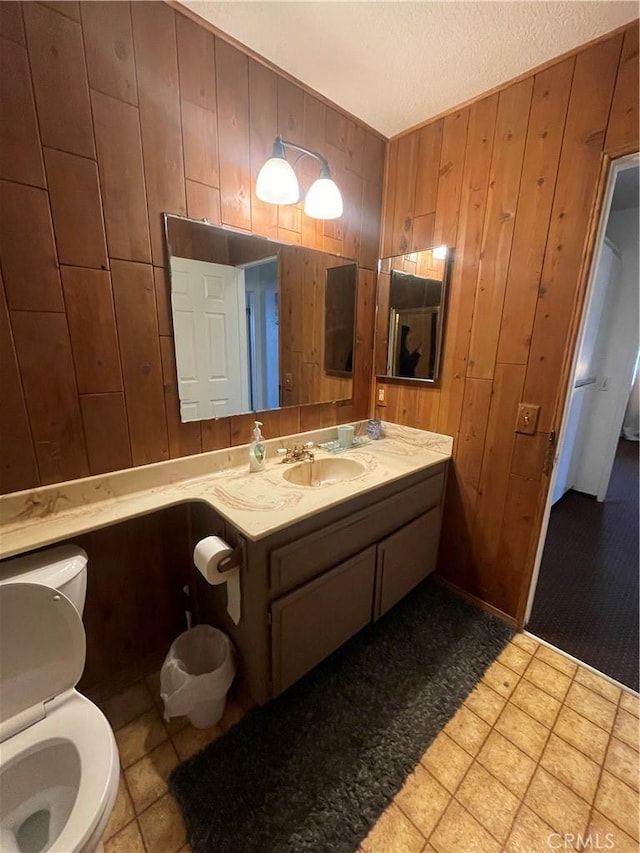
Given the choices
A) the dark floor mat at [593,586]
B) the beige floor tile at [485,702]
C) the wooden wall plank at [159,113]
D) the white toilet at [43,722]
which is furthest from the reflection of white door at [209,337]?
the dark floor mat at [593,586]

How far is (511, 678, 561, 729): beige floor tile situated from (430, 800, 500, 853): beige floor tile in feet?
1.57

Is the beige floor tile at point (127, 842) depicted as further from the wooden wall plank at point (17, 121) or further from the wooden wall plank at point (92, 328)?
the wooden wall plank at point (17, 121)

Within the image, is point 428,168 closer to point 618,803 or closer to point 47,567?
point 47,567

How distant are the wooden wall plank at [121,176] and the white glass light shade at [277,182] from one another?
0.41m

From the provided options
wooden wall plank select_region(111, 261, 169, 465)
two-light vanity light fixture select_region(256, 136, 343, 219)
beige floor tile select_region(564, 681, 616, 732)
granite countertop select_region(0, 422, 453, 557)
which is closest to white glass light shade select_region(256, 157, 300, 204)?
two-light vanity light fixture select_region(256, 136, 343, 219)

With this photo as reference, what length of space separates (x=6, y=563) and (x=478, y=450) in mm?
1878

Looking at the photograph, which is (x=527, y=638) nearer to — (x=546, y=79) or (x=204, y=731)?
(x=204, y=731)

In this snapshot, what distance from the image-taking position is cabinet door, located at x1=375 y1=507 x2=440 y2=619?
62.2 inches

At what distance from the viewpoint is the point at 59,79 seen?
100 cm

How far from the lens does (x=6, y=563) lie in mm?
1042

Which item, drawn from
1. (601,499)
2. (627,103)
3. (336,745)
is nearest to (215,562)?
(336,745)

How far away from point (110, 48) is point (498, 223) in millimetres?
1516

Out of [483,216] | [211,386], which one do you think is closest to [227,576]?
[211,386]

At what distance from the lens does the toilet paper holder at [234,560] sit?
1.13 m
